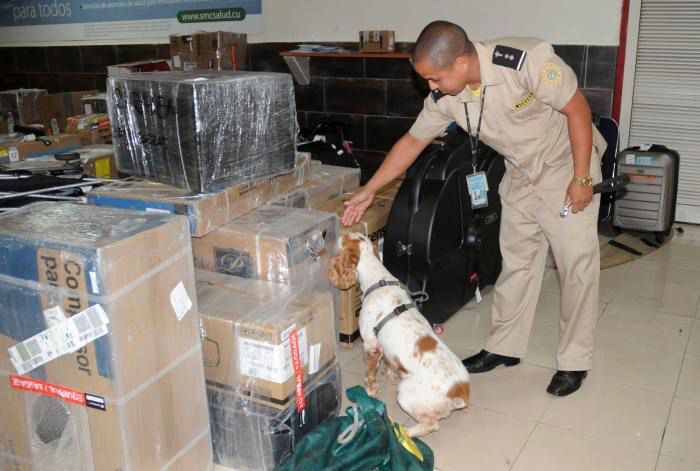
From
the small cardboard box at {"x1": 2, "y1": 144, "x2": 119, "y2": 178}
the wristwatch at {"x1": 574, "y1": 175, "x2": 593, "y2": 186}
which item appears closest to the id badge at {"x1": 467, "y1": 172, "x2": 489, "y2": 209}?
the wristwatch at {"x1": 574, "y1": 175, "x2": 593, "y2": 186}

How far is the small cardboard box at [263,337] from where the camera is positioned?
2.17m

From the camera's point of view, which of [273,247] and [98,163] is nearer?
[273,247]

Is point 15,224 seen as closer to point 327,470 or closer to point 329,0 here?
point 327,470

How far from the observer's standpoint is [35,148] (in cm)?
397

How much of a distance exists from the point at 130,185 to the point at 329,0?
347 cm

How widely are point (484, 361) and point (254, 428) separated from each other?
1.21 metres

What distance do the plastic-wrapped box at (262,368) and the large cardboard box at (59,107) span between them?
4.30 meters

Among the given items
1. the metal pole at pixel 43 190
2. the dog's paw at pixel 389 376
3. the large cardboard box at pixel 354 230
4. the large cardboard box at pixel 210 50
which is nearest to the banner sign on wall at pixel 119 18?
the large cardboard box at pixel 210 50

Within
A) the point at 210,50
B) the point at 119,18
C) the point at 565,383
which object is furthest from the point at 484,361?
the point at 119,18

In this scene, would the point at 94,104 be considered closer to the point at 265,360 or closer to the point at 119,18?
the point at 119,18

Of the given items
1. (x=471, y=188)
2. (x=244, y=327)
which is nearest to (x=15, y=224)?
(x=244, y=327)

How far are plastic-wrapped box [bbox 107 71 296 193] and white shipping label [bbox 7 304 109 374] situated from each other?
0.82 meters

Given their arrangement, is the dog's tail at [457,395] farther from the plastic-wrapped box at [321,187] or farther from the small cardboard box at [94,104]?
the small cardboard box at [94,104]

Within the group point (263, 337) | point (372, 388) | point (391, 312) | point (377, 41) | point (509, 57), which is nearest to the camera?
point (263, 337)
